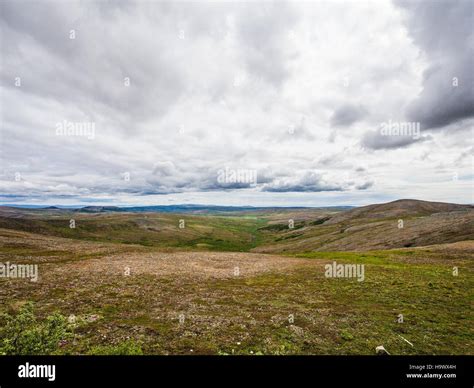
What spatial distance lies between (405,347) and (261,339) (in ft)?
29.1

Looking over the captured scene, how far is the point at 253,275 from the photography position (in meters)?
36.1

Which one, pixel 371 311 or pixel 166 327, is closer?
pixel 166 327

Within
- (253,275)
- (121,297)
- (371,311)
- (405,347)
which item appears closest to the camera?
(405,347)

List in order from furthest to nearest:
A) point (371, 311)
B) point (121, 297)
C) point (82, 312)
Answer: point (121, 297)
point (371, 311)
point (82, 312)
